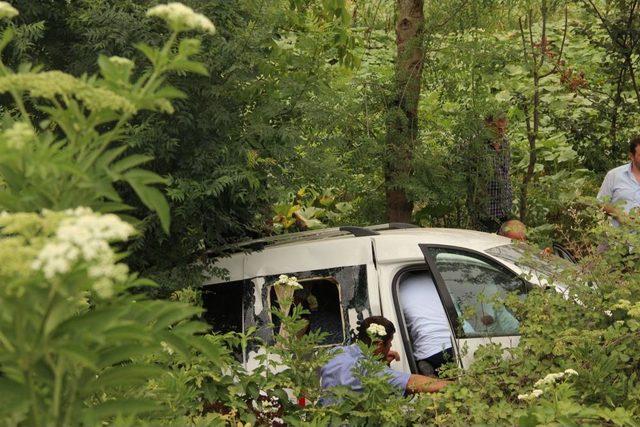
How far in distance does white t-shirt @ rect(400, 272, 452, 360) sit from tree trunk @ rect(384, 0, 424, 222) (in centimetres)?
266

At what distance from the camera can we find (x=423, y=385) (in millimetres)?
5902

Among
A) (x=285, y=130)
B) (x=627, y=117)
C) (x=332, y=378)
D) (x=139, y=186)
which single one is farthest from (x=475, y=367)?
(x=627, y=117)

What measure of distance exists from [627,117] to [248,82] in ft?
15.9

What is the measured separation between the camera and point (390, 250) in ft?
25.3

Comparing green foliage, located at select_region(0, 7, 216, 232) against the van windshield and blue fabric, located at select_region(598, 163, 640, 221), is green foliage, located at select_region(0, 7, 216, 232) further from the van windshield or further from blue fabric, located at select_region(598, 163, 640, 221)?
blue fabric, located at select_region(598, 163, 640, 221)

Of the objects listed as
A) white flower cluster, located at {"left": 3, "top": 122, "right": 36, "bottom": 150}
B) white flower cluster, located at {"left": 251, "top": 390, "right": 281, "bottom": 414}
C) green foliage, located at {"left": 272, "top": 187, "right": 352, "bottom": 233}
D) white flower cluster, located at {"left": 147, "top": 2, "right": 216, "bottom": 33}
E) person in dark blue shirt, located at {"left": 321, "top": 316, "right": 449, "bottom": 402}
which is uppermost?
green foliage, located at {"left": 272, "top": 187, "right": 352, "bottom": 233}

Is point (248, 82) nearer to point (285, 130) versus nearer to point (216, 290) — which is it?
point (285, 130)

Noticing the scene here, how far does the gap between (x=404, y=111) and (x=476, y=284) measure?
10.7ft

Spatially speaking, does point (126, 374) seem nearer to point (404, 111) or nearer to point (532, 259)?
point (532, 259)

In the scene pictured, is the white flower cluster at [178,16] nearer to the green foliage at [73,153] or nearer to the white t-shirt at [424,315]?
the green foliage at [73,153]

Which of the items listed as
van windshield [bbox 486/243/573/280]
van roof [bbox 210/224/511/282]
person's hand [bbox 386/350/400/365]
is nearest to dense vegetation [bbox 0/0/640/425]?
van windshield [bbox 486/243/573/280]

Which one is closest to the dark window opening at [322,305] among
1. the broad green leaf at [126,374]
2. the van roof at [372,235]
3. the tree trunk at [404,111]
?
the van roof at [372,235]

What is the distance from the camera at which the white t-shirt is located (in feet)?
24.4

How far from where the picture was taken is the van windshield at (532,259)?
258 inches
